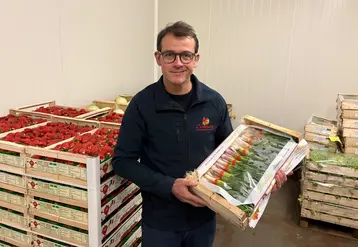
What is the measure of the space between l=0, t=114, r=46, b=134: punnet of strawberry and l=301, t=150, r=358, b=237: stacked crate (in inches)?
102

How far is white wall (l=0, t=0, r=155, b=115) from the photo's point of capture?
2.47 m

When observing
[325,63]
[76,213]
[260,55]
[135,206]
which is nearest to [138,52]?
[260,55]

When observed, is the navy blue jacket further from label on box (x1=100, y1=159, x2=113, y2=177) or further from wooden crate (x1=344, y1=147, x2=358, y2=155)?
wooden crate (x1=344, y1=147, x2=358, y2=155)

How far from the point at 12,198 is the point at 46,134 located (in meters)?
0.42

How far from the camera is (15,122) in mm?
2174

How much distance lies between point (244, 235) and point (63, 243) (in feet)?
6.24

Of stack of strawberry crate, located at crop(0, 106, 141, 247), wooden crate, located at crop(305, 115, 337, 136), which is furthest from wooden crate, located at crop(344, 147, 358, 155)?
stack of strawberry crate, located at crop(0, 106, 141, 247)

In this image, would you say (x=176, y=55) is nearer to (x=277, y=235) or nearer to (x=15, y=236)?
(x=15, y=236)

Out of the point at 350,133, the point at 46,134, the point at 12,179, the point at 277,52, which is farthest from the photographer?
the point at 277,52

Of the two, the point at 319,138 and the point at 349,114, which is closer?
the point at 349,114

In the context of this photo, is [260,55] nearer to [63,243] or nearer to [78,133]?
[78,133]

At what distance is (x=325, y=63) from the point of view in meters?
4.41

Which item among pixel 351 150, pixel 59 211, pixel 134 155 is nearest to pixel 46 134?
pixel 59 211

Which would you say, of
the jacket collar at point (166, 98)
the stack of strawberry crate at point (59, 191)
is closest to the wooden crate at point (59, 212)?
the stack of strawberry crate at point (59, 191)
